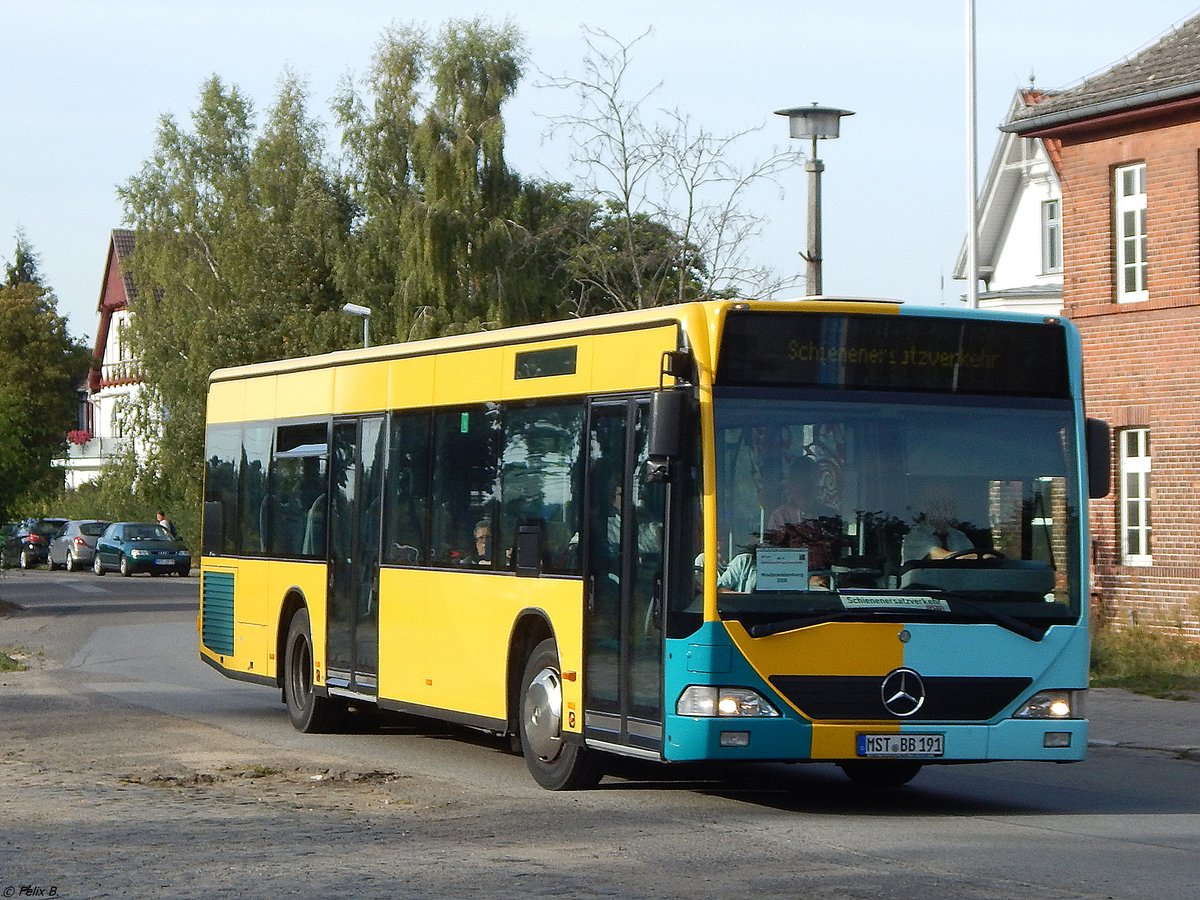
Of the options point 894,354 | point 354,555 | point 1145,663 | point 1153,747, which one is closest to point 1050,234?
point 1145,663

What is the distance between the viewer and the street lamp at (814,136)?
21094mm

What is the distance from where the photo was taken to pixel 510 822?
11031 millimetres

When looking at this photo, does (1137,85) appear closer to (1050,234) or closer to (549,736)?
(549,736)

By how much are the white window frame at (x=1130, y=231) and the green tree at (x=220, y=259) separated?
36.9 metres

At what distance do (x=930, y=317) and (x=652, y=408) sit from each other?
180 centimetres

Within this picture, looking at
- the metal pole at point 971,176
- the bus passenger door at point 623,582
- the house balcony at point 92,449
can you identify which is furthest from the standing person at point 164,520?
the bus passenger door at point 623,582

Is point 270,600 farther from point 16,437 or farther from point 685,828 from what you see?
point 16,437

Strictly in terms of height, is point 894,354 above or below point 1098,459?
above

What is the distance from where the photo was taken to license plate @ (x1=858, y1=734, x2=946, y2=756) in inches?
445

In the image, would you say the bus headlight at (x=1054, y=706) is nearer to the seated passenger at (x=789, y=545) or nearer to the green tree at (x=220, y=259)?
the seated passenger at (x=789, y=545)

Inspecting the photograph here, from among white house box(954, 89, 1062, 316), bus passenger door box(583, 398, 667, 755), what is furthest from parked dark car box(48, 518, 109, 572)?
bus passenger door box(583, 398, 667, 755)

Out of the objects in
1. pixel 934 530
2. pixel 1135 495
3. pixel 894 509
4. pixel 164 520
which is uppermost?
pixel 164 520

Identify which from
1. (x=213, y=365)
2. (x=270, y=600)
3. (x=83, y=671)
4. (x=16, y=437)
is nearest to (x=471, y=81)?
(x=213, y=365)

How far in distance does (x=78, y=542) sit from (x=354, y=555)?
49.6 m
